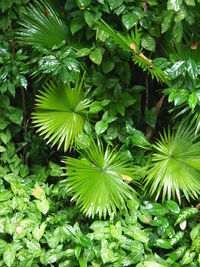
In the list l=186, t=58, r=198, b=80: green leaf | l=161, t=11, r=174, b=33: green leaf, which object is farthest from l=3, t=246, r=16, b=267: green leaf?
l=161, t=11, r=174, b=33: green leaf

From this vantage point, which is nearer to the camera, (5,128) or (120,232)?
(120,232)

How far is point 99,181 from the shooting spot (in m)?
2.22

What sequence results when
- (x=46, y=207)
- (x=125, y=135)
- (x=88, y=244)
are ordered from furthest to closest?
(x=125, y=135) → (x=46, y=207) → (x=88, y=244)

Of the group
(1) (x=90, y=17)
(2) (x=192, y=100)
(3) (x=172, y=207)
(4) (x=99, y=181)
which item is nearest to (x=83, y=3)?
(1) (x=90, y=17)

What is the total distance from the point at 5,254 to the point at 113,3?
1594 millimetres

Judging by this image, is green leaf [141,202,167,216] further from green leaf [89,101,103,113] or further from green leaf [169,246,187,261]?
green leaf [89,101,103,113]

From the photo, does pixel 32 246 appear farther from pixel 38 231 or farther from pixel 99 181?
pixel 99 181

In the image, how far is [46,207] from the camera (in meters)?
2.36

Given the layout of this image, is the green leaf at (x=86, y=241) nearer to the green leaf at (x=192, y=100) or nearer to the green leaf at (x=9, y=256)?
the green leaf at (x=9, y=256)

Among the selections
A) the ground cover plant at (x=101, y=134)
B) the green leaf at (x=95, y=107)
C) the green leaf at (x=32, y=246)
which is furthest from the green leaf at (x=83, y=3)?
the green leaf at (x=32, y=246)

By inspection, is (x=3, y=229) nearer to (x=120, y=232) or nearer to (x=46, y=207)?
(x=46, y=207)

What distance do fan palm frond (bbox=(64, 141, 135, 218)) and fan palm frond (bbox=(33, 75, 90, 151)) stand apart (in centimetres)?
18

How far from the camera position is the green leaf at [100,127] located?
2441 mm

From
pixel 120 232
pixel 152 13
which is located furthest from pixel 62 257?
pixel 152 13
